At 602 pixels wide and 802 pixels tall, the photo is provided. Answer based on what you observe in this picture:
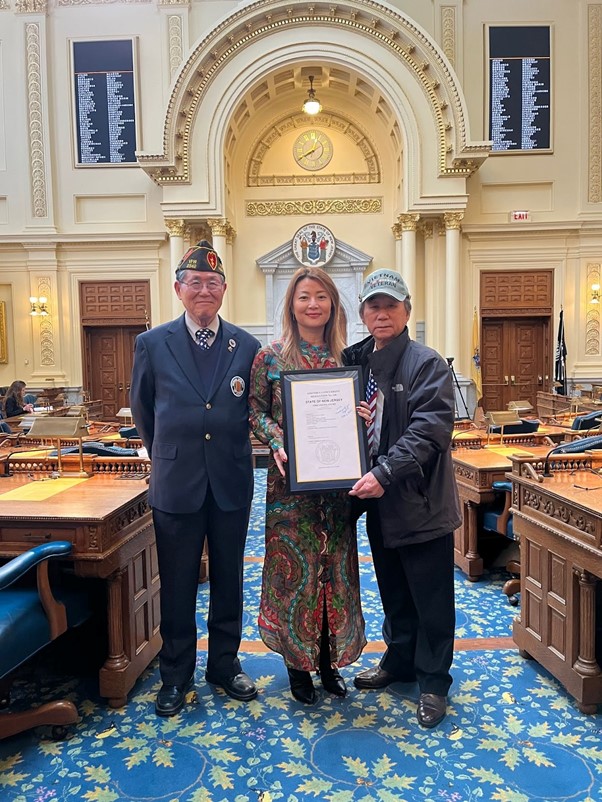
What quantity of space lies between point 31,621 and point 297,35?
12.2m

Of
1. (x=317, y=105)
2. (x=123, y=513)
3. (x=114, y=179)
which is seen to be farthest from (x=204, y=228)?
(x=123, y=513)

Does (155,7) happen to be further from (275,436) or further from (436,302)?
(275,436)

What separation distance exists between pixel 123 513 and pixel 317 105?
35.4ft

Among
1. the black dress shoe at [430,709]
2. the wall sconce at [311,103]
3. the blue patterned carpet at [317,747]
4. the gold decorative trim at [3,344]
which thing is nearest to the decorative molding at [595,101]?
the wall sconce at [311,103]

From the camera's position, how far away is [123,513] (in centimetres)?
265

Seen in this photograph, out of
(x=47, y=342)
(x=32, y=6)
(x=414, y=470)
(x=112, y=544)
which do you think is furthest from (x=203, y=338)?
(x=32, y=6)

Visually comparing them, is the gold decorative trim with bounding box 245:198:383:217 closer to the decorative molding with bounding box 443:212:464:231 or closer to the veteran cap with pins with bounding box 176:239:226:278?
the decorative molding with bounding box 443:212:464:231

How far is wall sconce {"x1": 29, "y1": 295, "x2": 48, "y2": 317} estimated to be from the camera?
12188 millimetres

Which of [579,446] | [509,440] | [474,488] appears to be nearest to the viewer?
[579,446]

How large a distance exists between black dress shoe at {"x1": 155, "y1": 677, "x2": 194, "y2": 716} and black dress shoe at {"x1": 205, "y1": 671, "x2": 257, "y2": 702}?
6.8 inches

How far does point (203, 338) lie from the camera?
103 inches

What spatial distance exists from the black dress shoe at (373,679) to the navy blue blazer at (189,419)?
1048mm

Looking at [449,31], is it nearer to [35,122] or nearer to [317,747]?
[35,122]

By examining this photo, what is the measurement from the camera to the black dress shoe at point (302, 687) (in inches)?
102
